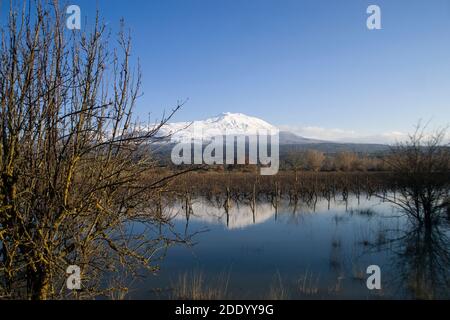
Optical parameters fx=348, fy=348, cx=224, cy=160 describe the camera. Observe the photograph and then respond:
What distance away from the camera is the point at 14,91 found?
11.5 feet

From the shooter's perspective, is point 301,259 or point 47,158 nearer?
point 47,158

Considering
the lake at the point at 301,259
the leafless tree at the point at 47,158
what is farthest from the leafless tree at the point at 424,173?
the leafless tree at the point at 47,158

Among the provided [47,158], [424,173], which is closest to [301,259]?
[424,173]

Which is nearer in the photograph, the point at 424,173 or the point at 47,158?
the point at 47,158

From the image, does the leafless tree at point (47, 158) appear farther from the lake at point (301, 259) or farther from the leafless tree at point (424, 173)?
the leafless tree at point (424, 173)

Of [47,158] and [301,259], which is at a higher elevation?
[47,158]

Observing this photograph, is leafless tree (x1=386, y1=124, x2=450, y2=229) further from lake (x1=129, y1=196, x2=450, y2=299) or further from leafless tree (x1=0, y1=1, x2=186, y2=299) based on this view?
leafless tree (x1=0, y1=1, x2=186, y2=299)

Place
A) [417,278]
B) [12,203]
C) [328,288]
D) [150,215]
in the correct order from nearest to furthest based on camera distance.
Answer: [12,203], [150,215], [328,288], [417,278]

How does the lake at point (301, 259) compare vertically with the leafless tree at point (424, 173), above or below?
below

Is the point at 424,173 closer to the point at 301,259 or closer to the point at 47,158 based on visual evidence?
the point at 301,259

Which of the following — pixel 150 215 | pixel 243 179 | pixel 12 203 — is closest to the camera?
pixel 12 203
